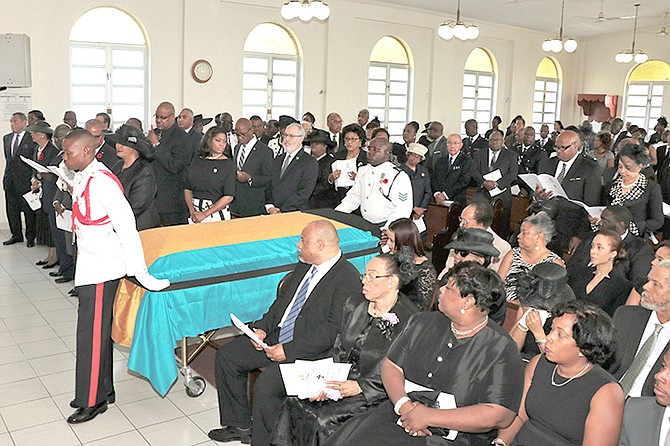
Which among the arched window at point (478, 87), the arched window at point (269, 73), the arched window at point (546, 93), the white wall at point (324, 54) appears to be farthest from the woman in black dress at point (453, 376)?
the arched window at point (546, 93)

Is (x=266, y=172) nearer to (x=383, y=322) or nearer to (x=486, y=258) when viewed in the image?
(x=486, y=258)

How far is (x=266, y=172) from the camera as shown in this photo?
7504 millimetres

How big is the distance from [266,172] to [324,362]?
4386 millimetres

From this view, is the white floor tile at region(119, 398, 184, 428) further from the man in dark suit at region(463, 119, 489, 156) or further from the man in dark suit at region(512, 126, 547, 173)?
the man in dark suit at region(512, 126, 547, 173)

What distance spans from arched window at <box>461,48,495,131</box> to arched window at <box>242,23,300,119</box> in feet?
15.8

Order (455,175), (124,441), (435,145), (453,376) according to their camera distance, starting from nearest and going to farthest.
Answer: (453,376) → (124,441) → (455,175) → (435,145)

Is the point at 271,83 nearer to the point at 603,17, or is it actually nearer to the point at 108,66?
the point at 108,66

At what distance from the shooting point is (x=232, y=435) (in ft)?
13.3

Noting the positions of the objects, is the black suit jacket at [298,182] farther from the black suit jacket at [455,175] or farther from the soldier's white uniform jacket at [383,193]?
the black suit jacket at [455,175]

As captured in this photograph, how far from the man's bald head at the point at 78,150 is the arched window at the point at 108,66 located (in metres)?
6.69

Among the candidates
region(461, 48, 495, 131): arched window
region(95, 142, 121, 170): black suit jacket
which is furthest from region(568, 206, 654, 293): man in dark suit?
region(461, 48, 495, 131): arched window

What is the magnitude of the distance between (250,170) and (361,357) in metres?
4.43

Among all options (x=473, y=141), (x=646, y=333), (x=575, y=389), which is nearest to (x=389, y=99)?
(x=473, y=141)

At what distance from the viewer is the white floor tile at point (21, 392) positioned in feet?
14.9
